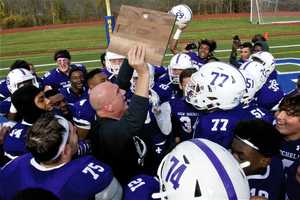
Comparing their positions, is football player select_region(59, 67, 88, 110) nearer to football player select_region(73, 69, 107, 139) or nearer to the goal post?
football player select_region(73, 69, 107, 139)

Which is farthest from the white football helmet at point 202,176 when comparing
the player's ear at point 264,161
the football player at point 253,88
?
the football player at point 253,88

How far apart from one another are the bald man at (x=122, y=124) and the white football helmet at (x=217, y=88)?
0.83 m

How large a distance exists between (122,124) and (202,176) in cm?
101

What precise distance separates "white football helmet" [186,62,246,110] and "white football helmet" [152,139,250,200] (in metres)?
1.46

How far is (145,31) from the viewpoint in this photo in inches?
109

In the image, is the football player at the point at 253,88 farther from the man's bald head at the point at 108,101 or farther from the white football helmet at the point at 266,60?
the man's bald head at the point at 108,101

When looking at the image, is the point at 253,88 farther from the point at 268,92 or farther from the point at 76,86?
the point at 76,86

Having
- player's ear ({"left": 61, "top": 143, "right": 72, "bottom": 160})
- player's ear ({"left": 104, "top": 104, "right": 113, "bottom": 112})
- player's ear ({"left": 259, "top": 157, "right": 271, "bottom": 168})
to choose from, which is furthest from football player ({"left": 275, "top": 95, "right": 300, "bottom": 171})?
player's ear ({"left": 61, "top": 143, "right": 72, "bottom": 160})

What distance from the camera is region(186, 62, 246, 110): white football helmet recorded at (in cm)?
357

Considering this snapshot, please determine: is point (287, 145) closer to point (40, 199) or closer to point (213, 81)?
point (213, 81)

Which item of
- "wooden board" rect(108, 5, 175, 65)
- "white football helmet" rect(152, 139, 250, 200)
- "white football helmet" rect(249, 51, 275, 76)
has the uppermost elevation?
"wooden board" rect(108, 5, 175, 65)

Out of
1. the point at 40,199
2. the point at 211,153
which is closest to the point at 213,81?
the point at 211,153

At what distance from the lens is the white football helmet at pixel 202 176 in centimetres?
195

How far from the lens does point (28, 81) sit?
5.88 m
